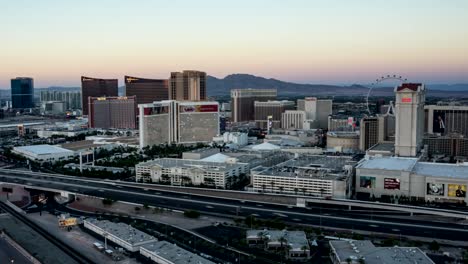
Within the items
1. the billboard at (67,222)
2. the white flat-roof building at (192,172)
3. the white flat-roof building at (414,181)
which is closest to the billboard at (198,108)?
the white flat-roof building at (192,172)

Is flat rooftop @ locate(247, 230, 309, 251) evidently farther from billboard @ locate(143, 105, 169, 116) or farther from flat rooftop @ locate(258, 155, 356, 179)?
billboard @ locate(143, 105, 169, 116)

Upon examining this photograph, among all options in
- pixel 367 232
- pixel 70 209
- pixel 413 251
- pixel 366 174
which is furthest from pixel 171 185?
pixel 413 251

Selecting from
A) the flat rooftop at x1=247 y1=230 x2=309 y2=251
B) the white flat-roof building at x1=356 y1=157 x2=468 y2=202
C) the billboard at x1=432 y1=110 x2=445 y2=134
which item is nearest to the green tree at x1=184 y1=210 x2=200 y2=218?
the flat rooftop at x1=247 y1=230 x2=309 y2=251

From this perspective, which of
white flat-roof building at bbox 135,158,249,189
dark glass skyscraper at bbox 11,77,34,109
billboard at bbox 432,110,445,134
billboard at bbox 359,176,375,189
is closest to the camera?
billboard at bbox 359,176,375,189

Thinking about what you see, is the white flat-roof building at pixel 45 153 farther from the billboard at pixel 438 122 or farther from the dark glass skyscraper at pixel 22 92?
the dark glass skyscraper at pixel 22 92

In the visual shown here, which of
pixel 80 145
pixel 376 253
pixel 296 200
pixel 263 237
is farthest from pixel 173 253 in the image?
pixel 80 145
